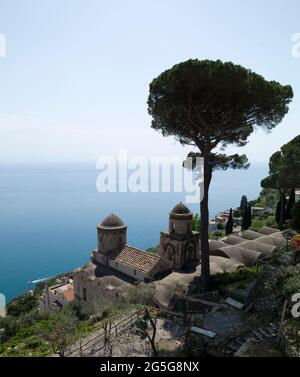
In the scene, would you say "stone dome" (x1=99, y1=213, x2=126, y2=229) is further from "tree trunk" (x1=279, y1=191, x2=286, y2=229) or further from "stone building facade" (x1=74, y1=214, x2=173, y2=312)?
"tree trunk" (x1=279, y1=191, x2=286, y2=229)

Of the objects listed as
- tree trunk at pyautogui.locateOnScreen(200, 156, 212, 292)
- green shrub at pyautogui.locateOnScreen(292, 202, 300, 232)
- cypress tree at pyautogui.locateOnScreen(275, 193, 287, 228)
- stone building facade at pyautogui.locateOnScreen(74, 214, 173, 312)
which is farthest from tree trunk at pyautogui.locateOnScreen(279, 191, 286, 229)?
tree trunk at pyautogui.locateOnScreen(200, 156, 212, 292)

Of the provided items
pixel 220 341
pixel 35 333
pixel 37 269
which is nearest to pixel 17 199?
pixel 37 269

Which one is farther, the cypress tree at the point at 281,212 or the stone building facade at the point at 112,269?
the cypress tree at the point at 281,212

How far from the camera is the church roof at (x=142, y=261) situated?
21.4 meters

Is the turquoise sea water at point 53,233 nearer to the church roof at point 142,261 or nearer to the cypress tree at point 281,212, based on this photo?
the church roof at point 142,261

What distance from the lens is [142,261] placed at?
877 inches

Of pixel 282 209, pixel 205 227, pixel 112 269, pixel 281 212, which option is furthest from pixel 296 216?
pixel 281 212

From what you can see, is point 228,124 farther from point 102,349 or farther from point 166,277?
point 102,349

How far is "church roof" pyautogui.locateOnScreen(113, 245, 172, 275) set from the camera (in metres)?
21.4

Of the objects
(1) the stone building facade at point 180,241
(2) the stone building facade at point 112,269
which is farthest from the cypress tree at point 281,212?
(2) the stone building facade at point 112,269

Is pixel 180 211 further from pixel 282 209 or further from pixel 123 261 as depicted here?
pixel 282 209
